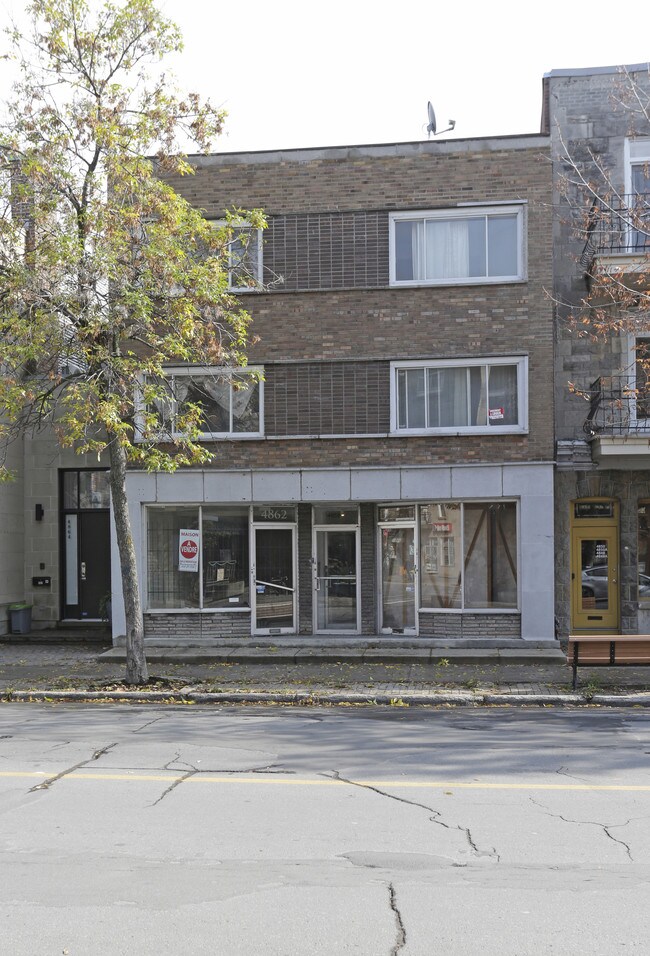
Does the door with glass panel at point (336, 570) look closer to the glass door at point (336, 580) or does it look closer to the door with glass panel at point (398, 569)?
the glass door at point (336, 580)

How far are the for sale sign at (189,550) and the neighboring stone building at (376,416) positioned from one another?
4 centimetres

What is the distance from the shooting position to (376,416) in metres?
17.4

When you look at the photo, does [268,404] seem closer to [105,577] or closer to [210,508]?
[210,508]

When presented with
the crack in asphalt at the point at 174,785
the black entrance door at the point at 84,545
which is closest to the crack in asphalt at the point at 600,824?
the crack in asphalt at the point at 174,785

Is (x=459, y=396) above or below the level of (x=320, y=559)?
above

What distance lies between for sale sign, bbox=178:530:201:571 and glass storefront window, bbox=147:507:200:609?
0.27ft

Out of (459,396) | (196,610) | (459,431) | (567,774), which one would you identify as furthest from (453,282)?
(567,774)

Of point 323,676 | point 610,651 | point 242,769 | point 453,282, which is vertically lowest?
point 323,676

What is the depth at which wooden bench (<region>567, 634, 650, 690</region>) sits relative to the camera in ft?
43.1

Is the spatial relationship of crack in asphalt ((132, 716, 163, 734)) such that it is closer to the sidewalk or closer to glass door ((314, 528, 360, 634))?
the sidewalk

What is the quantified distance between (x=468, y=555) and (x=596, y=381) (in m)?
3.99

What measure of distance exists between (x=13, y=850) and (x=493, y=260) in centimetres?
1391

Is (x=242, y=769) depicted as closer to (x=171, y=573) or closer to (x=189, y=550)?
(x=189, y=550)

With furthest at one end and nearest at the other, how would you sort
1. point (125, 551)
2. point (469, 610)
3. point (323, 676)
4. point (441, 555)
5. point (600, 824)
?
1. point (441, 555)
2. point (469, 610)
3. point (323, 676)
4. point (125, 551)
5. point (600, 824)
